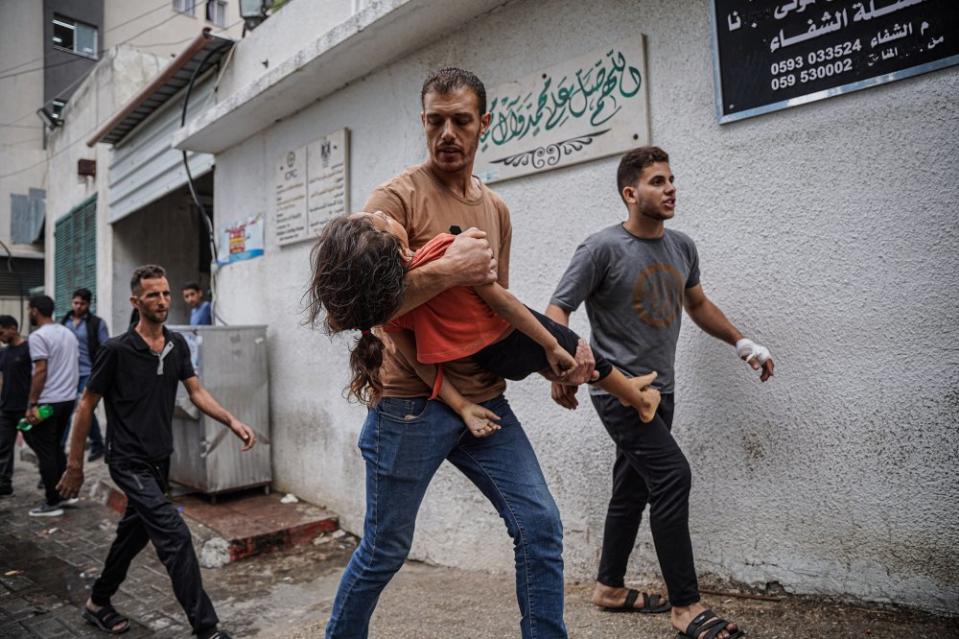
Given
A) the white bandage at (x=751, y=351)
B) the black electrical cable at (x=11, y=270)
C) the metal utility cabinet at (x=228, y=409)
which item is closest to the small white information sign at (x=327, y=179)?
the metal utility cabinet at (x=228, y=409)

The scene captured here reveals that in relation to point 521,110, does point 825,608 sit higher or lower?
lower

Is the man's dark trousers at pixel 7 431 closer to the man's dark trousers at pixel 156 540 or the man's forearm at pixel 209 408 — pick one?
the man's dark trousers at pixel 156 540

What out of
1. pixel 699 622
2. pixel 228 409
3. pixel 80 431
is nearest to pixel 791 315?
pixel 699 622

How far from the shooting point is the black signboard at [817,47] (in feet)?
8.07

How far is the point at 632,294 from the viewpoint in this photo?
269 centimetres

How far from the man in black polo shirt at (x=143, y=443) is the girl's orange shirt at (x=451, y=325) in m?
1.84

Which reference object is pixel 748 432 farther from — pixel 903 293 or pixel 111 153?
pixel 111 153

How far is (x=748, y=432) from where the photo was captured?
292cm

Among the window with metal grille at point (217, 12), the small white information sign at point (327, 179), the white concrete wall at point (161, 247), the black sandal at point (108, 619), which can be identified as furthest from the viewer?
the window with metal grille at point (217, 12)

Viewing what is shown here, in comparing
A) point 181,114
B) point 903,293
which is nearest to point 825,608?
point 903,293

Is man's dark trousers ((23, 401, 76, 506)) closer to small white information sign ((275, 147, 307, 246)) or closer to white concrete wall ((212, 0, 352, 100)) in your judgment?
small white information sign ((275, 147, 307, 246))

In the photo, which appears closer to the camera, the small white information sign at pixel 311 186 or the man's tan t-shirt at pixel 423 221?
the man's tan t-shirt at pixel 423 221

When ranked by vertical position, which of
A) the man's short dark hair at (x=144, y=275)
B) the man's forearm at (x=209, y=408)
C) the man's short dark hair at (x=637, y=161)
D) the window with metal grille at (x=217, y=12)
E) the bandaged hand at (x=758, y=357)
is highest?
the window with metal grille at (x=217, y=12)

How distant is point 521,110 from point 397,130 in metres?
1.17
